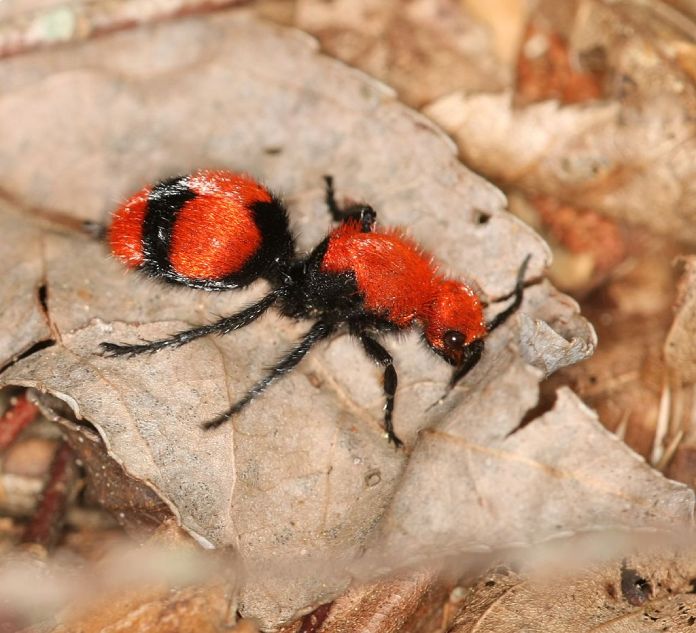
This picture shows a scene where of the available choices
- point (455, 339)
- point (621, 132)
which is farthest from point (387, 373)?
point (621, 132)

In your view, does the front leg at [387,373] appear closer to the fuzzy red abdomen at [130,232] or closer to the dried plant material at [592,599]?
the dried plant material at [592,599]

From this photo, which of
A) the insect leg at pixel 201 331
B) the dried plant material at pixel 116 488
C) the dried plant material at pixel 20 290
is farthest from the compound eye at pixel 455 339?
the dried plant material at pixel 20 290

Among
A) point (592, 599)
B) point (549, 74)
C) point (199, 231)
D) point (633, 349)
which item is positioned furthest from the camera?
point (549, 74)

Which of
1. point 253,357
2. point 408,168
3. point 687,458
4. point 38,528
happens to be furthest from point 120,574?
point 687,458

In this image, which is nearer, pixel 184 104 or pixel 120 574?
pixel 120 574

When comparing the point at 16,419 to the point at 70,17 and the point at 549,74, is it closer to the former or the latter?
the point at 70,17

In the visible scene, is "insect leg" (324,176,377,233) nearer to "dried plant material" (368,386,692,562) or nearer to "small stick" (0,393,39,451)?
"dried plant material" (368,386,692,562)

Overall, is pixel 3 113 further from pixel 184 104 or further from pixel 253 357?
pixel 253 357
